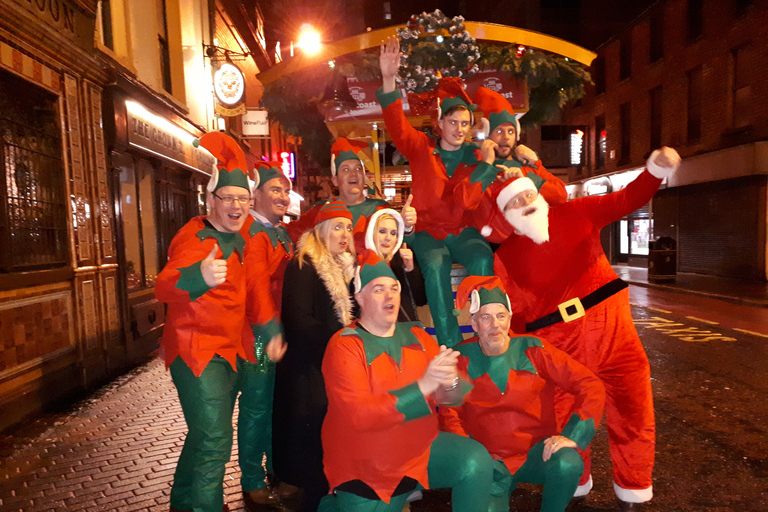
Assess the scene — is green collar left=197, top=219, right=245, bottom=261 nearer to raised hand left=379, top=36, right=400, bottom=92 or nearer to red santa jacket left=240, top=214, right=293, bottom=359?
red santa jacket left=240, top=214, right=293, bottom=359

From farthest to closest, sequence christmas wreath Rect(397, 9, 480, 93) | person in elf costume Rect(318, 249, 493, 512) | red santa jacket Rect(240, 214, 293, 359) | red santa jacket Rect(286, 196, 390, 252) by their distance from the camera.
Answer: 1. christmas wreath Rect(397, 9, 480, 93)
2. red santa jacket Rect(286, 196, 390, 252)
3. red santa jacket Rect(240, 214, 293, 359)
4. person in elf costume Rect(318, 249, 493, 512)

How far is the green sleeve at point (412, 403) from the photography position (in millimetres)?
2070

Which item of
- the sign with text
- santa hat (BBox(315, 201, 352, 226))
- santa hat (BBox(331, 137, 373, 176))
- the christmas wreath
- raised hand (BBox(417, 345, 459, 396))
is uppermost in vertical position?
the sign with text

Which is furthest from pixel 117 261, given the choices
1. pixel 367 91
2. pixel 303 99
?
pixel 367 91

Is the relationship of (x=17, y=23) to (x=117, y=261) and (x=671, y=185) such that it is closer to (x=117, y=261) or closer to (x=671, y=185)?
(x=117, y=261)

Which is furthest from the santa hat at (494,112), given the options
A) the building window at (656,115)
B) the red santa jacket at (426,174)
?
the building window at (656,115)

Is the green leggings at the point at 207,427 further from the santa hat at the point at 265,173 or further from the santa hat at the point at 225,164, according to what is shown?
the santa hat at the point at 265,173

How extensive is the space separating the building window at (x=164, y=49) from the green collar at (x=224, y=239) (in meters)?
8.92

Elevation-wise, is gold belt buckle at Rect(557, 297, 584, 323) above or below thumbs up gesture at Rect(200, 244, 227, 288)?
below

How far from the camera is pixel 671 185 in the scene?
19188 millimetres

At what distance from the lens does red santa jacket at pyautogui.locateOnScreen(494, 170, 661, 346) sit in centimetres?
304

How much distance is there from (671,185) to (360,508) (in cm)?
2069

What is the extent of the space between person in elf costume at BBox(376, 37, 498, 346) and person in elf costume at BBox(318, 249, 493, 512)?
973 millimetres

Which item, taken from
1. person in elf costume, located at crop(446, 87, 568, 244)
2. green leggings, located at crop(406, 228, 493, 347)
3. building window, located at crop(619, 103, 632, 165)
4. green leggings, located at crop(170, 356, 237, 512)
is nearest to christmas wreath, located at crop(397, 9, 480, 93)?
person in elf costume, located at crop(446, 87, 568, 244)
